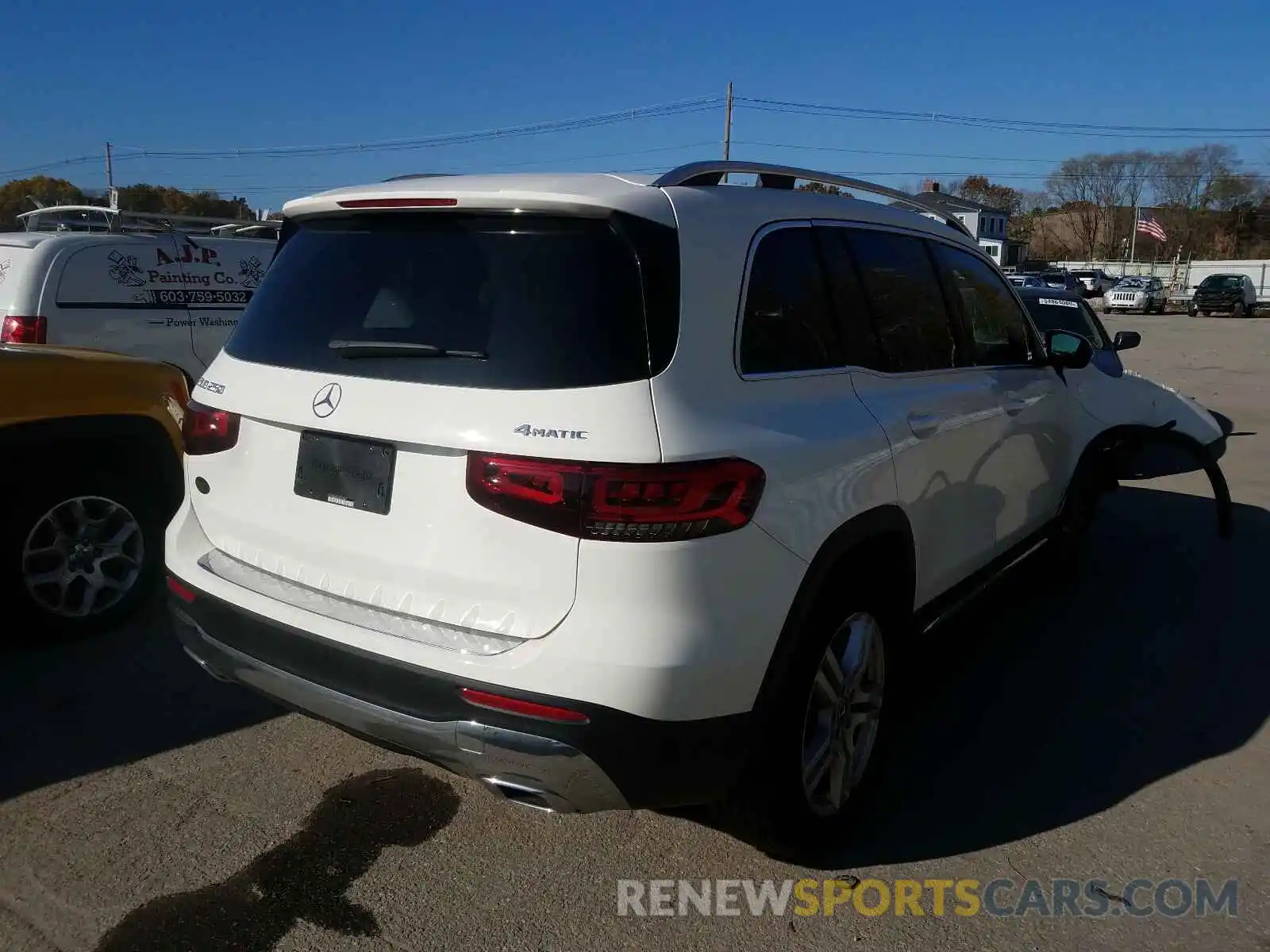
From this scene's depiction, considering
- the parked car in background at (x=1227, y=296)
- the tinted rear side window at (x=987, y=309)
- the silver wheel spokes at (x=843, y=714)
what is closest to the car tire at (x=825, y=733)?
the silver wheel spokes at (x=843, y=714)

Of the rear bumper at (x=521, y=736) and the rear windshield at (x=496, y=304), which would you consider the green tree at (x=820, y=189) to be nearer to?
the rear windshield at (x=496, y=304)

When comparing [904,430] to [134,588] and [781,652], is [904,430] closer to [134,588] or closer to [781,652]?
[781,652]

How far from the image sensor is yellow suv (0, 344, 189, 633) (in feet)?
13.7

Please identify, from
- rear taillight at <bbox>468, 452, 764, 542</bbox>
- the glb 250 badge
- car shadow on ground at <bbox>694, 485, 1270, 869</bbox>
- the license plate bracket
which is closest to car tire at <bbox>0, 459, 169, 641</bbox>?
the license plate bracket

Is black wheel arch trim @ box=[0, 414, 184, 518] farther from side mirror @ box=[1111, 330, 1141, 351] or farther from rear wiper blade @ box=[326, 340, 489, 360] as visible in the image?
side mirror @ box=[1111, 330, 1141, 351]

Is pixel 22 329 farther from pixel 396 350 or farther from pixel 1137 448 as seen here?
pixel 1137 448

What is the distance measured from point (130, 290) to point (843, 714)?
6884mm

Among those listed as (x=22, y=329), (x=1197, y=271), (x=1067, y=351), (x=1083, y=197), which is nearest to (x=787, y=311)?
(x=1067, y=351)

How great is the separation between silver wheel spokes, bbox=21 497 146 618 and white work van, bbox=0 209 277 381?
2526 mm

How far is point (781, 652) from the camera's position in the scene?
2.60m

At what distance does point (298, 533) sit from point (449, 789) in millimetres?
1164

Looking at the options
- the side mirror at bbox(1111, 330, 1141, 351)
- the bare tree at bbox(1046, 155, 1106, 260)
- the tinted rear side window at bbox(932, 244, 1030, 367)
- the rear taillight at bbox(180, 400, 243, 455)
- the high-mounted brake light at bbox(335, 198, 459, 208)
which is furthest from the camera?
the bare tree at bbox(1046, 155, 1106, 260)

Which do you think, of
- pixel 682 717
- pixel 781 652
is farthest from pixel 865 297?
pixel 682 717

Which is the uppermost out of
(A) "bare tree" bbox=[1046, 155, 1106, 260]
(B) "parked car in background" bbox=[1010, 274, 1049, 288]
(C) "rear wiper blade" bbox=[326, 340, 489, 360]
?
(A) "bare tree" bbox=[1046, 155, 1106, 260]
